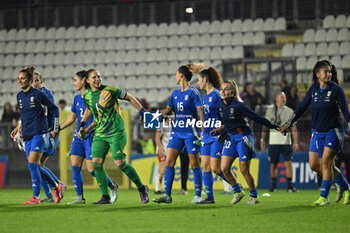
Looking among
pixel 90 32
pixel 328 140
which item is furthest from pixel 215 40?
pixel 328 140

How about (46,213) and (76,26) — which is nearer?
(46,213)

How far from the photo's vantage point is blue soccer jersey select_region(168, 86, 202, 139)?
31.8 feet

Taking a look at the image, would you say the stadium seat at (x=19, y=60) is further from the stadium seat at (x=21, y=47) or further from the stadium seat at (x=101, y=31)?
the stadium seat at (x=101, y=31)

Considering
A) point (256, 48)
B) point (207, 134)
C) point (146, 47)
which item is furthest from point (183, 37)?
point (207, 134)

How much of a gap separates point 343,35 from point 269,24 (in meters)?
2.97

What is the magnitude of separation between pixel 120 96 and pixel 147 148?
695 centimetres

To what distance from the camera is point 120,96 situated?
9617mm

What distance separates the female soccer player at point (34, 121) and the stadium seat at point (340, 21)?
1591 centimetres

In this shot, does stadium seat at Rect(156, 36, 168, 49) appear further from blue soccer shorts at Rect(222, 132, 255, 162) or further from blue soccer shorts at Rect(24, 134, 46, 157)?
blue soccer shorts at Rect(222, 132, 255, 162)

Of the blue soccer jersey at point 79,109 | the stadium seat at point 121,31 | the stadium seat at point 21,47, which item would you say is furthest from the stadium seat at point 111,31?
the blue soccer jersey at point 79,109

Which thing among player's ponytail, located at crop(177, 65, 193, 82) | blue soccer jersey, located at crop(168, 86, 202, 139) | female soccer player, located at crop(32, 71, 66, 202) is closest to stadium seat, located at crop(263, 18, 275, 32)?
female soccer player, located at crop(32, 71, 66, 202)

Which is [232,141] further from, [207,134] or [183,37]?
[183,37]

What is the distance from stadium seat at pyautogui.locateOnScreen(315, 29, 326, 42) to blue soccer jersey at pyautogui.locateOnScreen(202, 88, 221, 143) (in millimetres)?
14433

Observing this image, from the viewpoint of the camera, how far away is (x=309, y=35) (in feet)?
77.1
